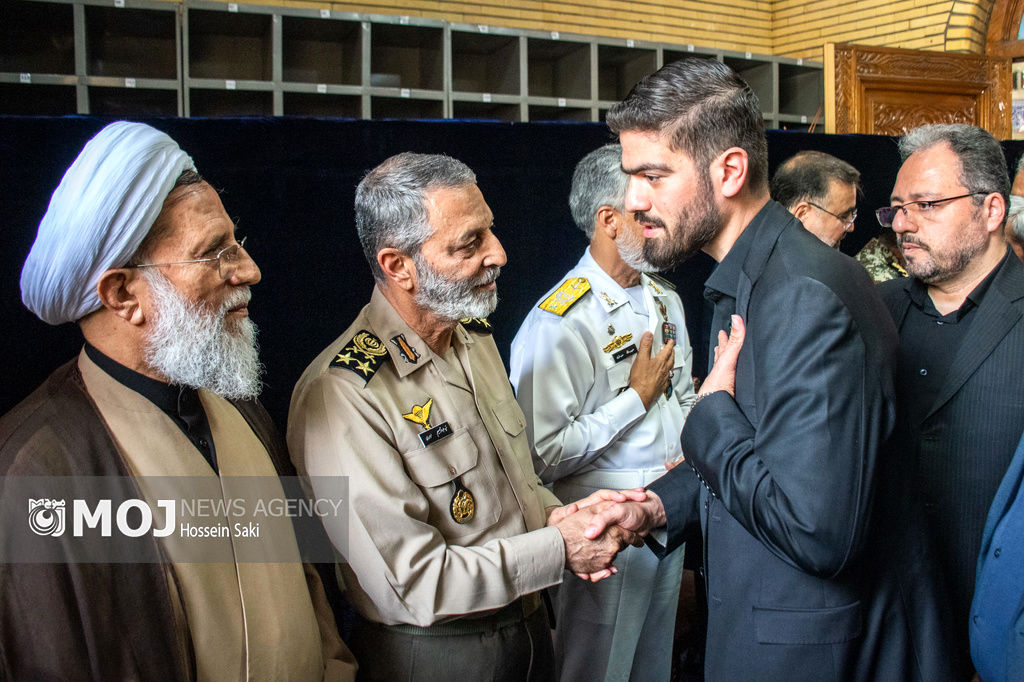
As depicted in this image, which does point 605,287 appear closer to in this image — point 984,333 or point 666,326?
point 666,326

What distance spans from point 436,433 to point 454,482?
0.40 ft

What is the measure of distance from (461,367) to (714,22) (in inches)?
304

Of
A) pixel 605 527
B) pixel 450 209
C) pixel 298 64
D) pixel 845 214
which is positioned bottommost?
pixel 605 527

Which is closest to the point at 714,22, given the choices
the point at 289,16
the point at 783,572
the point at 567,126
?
the point at 289,16

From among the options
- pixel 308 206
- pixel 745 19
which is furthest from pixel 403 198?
pixel 745 19

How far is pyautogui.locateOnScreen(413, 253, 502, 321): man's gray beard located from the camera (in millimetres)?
1963

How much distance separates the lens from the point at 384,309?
199 centimetres

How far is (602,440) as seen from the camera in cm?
245

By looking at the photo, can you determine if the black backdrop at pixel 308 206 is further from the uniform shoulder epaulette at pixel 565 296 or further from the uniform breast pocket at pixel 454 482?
the uniform breast pocket at pixel 454 482

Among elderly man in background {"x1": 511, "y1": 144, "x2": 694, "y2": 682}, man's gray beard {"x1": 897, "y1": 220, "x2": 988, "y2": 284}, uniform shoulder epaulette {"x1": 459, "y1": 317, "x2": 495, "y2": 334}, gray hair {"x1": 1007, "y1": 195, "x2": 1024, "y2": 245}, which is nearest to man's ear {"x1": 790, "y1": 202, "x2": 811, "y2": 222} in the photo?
gray hair {"x1": 1007, "y1": 195, "x2": 1024, "y2": 245}

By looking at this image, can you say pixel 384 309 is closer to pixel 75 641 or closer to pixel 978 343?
pixel 75 641

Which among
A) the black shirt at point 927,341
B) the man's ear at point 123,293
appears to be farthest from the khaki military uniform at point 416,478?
the black shirt at point 927,341

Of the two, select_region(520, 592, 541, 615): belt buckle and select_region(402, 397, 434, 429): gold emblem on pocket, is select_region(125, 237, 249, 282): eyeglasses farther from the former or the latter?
select_region(520, 592, 541, 615): belt buckle

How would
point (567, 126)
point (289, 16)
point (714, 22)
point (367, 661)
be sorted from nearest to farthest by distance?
point (367, 661)
point (567, 126)
point (289, 16)
point (714, 22)
